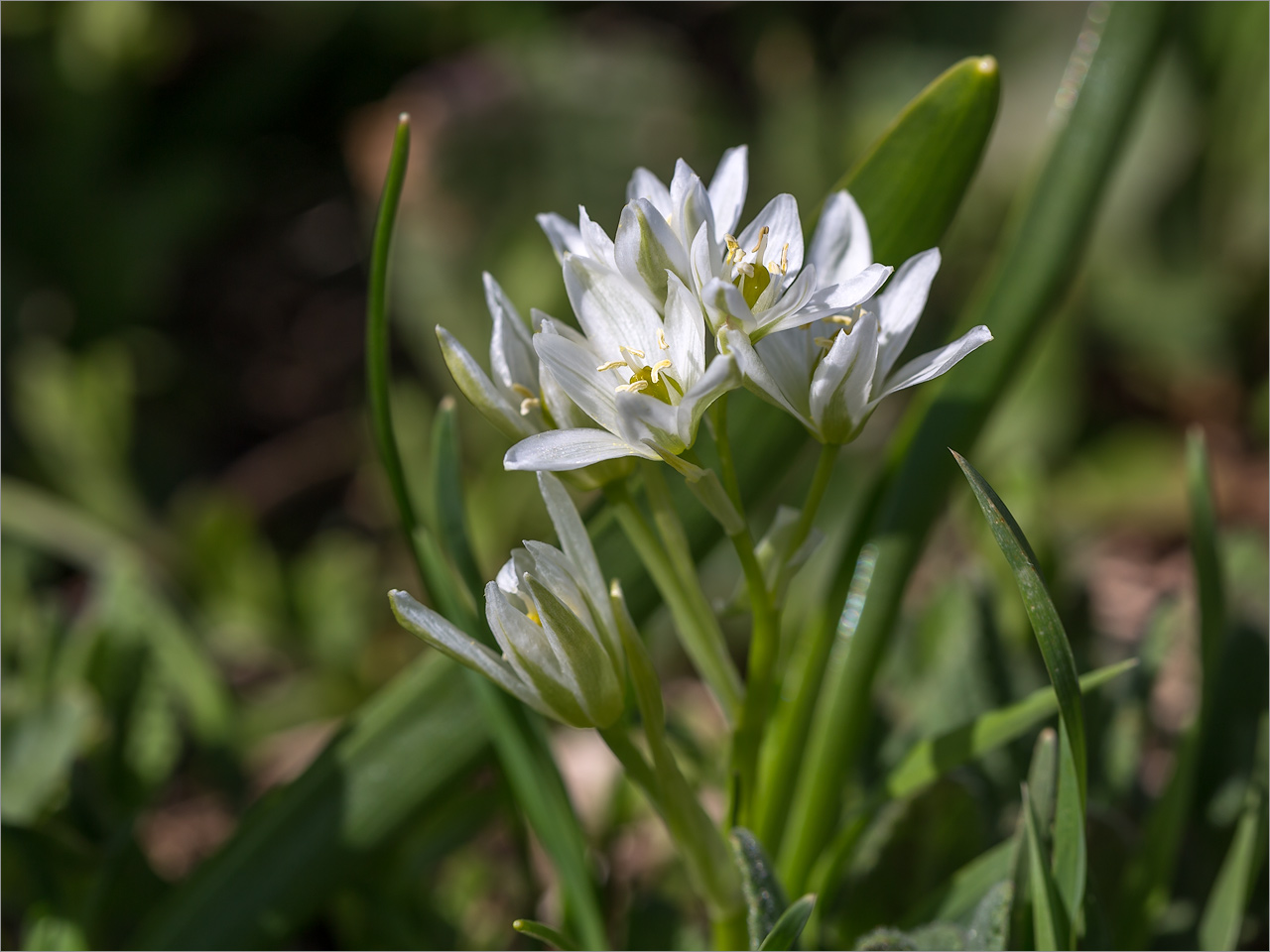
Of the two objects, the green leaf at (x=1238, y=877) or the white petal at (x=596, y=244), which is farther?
the green leaf at (x=1238, y=877)

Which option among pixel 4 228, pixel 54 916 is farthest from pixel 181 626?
pixel 4 228

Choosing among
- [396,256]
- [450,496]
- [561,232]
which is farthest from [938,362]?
[396,256]

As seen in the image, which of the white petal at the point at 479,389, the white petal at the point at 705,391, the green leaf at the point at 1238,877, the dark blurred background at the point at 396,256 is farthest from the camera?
the dark blurred background at the point at 396,256

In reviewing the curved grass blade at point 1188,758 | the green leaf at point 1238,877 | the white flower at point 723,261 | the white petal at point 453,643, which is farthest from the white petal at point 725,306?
the green leaf at point 1238,877

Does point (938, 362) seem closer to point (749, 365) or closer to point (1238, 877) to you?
point (749, 365)

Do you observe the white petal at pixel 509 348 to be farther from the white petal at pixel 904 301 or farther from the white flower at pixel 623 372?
the white petal at pixel 904 301

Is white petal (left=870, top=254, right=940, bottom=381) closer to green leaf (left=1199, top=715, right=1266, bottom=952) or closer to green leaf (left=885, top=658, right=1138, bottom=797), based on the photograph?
green leaf (left=885, top=658, right=1138, bottom=797)
